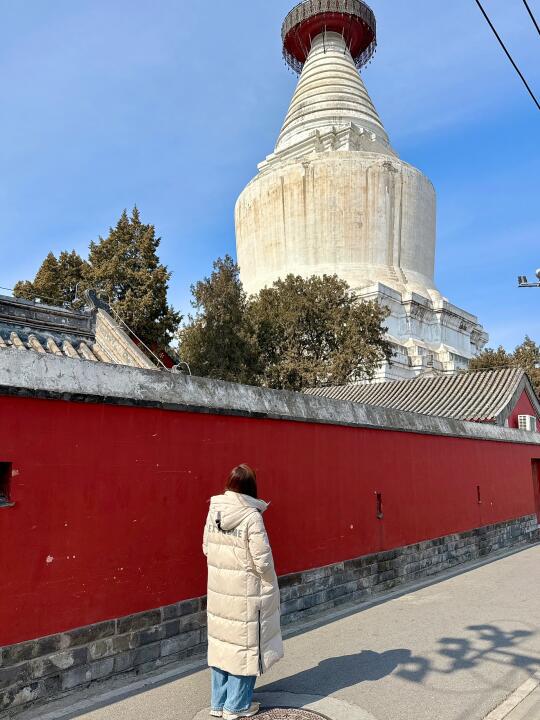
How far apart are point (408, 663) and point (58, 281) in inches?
686

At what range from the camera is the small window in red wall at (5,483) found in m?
4.01

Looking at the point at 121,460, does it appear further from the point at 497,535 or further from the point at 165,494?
the point at 497,535

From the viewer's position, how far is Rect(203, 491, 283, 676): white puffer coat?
11.7 feet

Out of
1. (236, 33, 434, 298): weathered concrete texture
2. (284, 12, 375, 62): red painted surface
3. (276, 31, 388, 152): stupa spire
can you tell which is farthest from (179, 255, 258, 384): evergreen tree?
(284, 12, 375, 62): red painted surface

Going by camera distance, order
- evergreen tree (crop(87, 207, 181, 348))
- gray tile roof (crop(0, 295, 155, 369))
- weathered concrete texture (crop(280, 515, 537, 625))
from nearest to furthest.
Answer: weathered concrete texture (crop(280, 515, 537, 625))
gray tile roof (crop(0, 295, 155, 369))
evergreen tree (crop(87, 207, 181, 348))

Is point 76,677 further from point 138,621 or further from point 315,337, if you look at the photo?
point 315,337

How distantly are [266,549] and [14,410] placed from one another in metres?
1.94

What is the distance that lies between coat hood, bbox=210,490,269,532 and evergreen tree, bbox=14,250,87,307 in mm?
15913

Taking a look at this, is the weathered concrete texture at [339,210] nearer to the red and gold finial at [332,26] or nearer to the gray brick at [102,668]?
the red and gold finial at [332,26]

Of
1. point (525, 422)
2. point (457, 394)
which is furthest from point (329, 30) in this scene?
point (525, 422)

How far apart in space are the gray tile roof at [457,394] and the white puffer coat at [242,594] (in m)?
9.85

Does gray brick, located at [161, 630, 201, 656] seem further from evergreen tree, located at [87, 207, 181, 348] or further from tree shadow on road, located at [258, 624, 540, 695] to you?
evergreen tree, located at [87, 207, 181, 348]

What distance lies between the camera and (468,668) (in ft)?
15.2

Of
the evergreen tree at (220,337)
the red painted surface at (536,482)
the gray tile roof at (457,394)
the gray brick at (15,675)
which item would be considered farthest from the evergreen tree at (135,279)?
the gray brick at (15,675)
